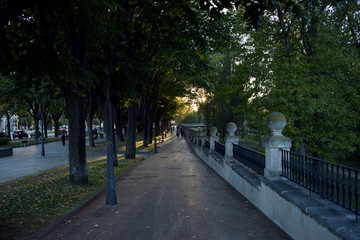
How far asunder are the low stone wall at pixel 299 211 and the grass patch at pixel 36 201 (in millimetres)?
4968

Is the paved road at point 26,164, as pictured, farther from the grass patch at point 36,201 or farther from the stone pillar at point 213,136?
the stone pillar at point 213,136

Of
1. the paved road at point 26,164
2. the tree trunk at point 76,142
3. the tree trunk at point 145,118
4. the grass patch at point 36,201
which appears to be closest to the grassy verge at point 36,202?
the grass patch at point 36,201

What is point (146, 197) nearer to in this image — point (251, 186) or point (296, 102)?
point (251, 186)

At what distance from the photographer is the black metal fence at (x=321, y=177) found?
4137 millimetres

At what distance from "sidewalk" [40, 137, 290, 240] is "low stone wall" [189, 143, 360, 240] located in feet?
0.97

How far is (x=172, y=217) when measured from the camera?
6.70 m

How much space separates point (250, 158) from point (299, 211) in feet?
13.0

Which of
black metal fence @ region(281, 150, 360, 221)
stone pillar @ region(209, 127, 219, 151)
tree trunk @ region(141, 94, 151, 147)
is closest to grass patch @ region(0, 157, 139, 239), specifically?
black metal fence @ region(281, 150, 360, 221)

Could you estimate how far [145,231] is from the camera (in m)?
5.79

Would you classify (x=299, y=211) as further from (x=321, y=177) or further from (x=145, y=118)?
(x=145, y=118)

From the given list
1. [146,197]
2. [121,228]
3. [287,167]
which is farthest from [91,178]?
[287,167]

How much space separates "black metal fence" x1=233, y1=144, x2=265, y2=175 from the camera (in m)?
7.65

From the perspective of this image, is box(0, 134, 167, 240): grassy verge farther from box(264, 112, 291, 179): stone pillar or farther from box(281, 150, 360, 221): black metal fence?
box(281, 150, 360, 221): black metal fence

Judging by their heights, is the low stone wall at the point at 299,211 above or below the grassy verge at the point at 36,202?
above
